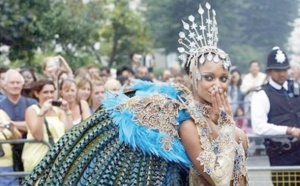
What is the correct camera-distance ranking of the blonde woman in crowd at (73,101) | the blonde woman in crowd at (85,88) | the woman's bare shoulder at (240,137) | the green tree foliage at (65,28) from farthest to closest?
the green tree foliage at (65,28) → the blonde woman in crowd at (85,88) → the blonde woman in crowd at (73,101) → the woman's bare shoulder at (240,137)

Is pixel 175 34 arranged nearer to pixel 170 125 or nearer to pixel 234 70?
pixel 234 70

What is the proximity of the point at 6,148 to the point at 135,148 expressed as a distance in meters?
3.62

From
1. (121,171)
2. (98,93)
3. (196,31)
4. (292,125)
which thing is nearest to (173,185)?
(121,171)

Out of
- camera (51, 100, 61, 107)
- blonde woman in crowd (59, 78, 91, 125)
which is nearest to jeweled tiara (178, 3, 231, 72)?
camera (51, 100, 61, 107)

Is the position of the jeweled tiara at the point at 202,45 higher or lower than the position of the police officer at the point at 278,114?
higher

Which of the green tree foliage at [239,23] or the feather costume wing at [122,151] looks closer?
the feather costume wing at [122,151]

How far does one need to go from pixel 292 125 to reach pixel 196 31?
389 cm

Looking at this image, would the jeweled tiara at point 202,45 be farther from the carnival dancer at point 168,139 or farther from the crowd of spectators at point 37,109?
the crowd of spectators at point 37,109

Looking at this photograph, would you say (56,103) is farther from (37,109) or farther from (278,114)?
(278,114)

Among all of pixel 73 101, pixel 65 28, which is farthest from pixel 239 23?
pixel 73 101

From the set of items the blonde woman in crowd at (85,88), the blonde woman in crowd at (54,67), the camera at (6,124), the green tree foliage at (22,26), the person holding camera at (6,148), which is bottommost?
the person holding camera at (6,148)

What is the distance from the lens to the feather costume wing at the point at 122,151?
5.51 metres

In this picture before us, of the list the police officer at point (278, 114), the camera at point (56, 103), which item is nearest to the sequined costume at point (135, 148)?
the camera at point (56, 103)

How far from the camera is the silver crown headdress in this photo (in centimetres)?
562
